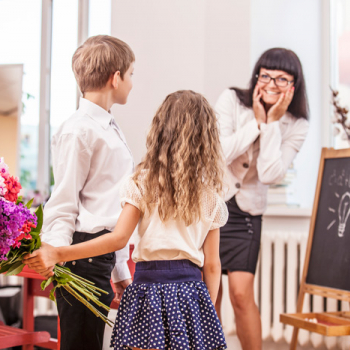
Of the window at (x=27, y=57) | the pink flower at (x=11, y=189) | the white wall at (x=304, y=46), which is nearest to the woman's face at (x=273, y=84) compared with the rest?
the white wall at (x=304, y=46)

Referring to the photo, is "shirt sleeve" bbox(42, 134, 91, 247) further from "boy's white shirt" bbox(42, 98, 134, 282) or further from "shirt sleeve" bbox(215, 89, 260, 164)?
"shirt sleeve" bbox(215, 89, 260, 164)

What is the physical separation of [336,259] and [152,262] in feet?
5.25

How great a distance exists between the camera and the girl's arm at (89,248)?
48.9 inches

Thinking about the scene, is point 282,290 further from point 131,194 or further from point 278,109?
point 131,194

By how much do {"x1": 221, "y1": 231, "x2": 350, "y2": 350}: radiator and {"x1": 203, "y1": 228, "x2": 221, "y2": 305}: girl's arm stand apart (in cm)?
170

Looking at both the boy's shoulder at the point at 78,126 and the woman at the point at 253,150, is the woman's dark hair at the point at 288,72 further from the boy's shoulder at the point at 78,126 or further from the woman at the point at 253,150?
the boy's shoulder at the point at 78,126

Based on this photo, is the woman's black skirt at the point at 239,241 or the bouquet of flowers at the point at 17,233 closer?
the bouquet of flowers at the point at 17,233

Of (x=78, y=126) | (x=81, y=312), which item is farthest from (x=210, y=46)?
(x=81, y=312)

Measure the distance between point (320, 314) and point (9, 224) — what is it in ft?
6.84

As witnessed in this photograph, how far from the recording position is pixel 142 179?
4.66 ft

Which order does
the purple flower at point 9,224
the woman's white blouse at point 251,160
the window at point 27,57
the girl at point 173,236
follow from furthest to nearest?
the window at point 27,57
the woman's white blouse at point 251,160
the girl at point 173,236
the purple flower at point 9,224

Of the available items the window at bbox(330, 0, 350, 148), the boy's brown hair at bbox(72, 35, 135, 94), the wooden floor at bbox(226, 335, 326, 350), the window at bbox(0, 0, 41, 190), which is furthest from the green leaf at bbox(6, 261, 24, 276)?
the window at bbox(0, 0, 41, 190)

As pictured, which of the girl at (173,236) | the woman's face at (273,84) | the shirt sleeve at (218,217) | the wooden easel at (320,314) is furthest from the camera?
the woman's face at (273,84)

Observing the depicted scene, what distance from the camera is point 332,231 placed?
2760mm
